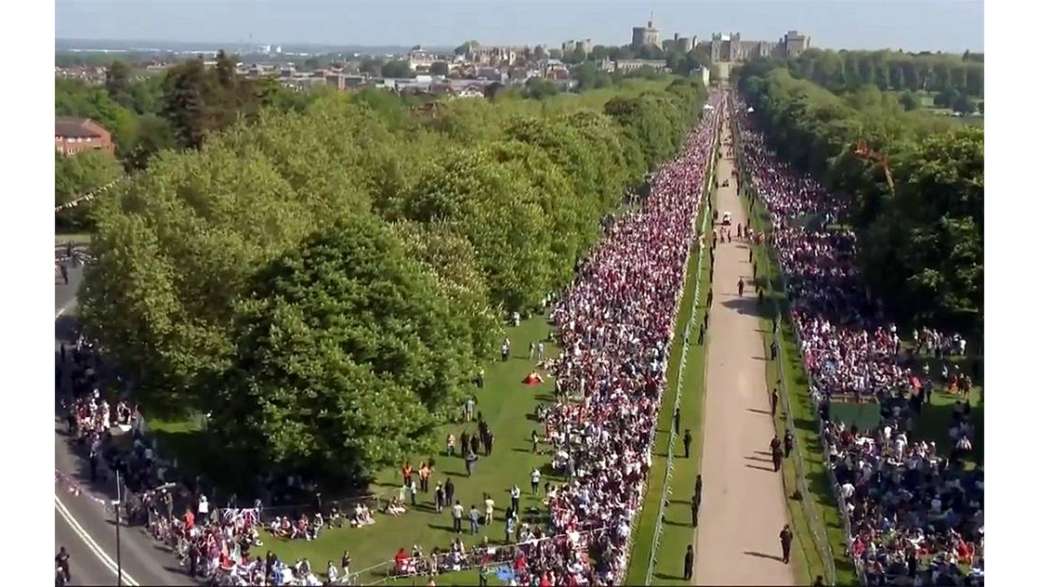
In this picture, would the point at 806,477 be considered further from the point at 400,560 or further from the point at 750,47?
the point at 750,47

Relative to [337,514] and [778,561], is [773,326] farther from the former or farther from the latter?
[778,561]

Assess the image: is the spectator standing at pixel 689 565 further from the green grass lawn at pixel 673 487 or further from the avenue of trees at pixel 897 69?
the avenue of trees at pixel 897 69

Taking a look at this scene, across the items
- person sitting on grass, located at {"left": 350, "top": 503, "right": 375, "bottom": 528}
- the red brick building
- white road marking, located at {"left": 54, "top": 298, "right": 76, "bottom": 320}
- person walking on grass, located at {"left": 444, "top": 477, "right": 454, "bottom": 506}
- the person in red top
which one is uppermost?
the red brick building

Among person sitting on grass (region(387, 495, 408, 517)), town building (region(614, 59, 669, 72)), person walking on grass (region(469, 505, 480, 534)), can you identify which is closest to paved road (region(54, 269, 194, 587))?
person sitting on grass (region(387, 495, 408, 517))

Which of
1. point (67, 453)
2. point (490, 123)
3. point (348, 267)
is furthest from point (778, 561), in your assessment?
point (490, 123)

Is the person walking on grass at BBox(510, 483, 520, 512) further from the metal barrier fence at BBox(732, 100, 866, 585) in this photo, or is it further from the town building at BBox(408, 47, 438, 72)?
the town building at BBox(408, 47, 438, 72)
